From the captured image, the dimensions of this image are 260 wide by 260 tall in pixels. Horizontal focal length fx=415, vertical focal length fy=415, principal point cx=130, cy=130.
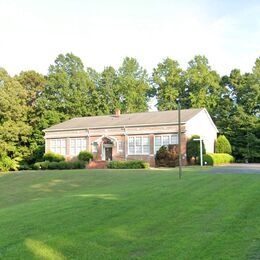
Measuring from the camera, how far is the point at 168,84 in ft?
214

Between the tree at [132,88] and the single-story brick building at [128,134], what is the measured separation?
14.6 m

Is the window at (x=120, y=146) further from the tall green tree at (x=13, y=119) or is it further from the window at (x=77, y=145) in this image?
the tall green tree at (x=13, y=119)

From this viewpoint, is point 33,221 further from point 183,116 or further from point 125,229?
point 183,116

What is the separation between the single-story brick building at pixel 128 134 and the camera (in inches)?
1673

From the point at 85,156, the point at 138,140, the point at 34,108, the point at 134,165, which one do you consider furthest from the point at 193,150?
the point at 34,108

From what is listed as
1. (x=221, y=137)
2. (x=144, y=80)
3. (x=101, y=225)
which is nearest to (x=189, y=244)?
(x=101, y=225)

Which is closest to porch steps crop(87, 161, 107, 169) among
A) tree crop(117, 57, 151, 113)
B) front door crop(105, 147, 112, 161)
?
front door crop(105, 147, 112, 161)

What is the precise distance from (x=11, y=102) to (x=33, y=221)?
154 ft

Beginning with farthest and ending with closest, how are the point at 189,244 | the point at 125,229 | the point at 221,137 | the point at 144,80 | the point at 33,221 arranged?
the point at 144,80
the point at 221,137
the point at 33,221
the point at 125,229
the point at 189,244

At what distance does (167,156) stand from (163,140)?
2833 millimetres

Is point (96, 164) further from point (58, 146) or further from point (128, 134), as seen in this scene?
point (58, 146)

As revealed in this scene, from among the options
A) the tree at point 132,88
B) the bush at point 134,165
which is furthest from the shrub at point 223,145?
the tree at point 132,88

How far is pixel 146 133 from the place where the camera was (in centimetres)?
4350

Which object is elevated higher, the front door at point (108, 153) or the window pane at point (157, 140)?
the window pane at point (157, 140)
